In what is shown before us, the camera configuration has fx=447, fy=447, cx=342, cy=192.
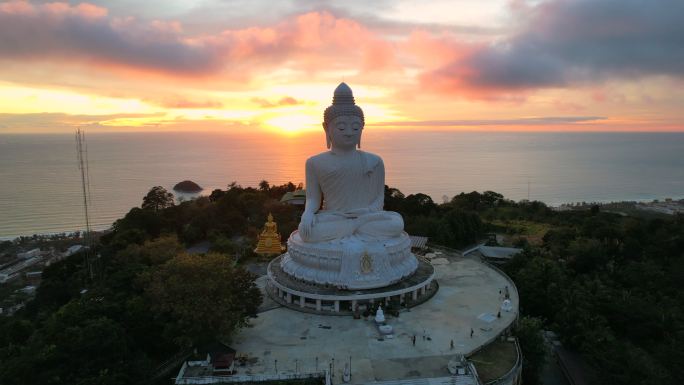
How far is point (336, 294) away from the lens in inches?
738

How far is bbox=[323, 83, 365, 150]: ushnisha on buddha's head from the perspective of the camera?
68.3ft

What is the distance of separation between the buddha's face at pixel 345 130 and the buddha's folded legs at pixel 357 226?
3.48 m

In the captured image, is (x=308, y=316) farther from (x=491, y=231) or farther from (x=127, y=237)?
(x=491, y=231)

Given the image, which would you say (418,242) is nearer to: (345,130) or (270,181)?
(345,130)

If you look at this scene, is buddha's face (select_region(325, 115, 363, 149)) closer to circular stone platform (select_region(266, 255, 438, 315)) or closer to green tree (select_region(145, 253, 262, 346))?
circular stone platform (select_region(266, 255, 438, 315))

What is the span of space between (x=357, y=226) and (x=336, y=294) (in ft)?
12.2

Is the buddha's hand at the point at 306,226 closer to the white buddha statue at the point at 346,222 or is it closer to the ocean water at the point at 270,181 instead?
the white buddha statue at the point at 346,222

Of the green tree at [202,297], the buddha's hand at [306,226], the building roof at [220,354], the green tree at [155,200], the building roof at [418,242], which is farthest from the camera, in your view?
the green tree at [155,200]

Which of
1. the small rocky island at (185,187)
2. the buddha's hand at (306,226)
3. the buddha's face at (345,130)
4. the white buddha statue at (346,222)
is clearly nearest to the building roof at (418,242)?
the white buddha statue at (346,222)

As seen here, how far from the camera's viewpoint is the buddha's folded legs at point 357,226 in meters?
20.5

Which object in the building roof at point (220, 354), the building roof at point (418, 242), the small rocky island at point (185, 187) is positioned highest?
the building roof at point (418, 242)

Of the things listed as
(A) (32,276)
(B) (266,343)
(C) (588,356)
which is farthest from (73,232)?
(C) (588,356)

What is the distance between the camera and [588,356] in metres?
15.9

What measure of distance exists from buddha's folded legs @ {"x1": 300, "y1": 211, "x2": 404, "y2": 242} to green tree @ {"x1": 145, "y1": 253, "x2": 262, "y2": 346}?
3.97m
